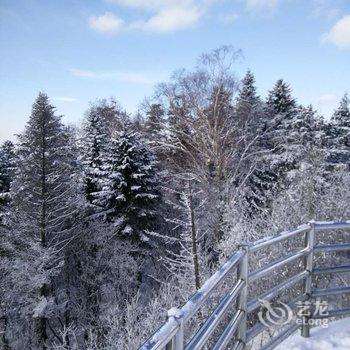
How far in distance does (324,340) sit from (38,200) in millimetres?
15889

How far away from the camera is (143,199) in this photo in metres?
22.6

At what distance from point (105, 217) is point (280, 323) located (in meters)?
19.3

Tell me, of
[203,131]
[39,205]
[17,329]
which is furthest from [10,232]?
[203,131]

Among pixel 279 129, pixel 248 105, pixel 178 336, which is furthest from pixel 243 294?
pixel 279 129

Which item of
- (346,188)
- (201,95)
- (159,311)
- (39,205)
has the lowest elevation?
(159,311)

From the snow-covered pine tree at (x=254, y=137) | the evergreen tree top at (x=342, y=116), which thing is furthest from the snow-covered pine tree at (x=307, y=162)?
the evergreen tree top at (x=342, y=116)

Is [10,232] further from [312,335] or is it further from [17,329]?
[312,335]

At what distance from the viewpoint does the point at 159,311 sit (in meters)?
16.7

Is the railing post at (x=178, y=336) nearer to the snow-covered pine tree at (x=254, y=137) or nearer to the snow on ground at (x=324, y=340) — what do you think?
the snow on ground at (x=324, y=340)

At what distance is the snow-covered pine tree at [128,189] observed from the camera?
71.7ft

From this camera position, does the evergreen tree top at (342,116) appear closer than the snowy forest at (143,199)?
No

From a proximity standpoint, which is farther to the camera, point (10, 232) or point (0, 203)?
point (0, 203)

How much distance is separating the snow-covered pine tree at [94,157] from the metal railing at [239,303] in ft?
64.3

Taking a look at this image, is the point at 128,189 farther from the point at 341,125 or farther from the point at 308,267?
the point at 341,125
